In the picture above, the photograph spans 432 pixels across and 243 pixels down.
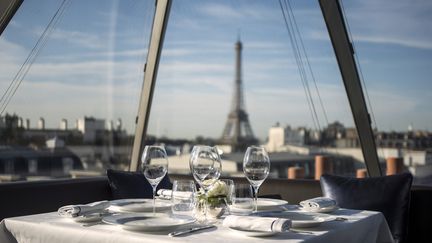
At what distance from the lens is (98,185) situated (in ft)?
15.4

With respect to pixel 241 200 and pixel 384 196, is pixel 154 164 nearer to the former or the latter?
pixel 241 200

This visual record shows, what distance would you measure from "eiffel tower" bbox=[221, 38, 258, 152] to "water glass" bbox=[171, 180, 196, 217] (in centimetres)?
3286

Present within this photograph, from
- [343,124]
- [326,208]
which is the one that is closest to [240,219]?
[326,208]

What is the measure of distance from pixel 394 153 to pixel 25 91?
369 inches

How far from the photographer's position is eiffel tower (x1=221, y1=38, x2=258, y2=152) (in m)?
35.7

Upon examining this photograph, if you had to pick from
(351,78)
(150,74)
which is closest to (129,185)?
(150,74)

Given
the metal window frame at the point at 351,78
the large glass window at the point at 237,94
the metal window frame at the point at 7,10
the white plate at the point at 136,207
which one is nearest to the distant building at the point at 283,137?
the large glass window at the point at 237,94

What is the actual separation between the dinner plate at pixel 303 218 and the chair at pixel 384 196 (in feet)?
4.51

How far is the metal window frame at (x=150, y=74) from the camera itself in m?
6.58

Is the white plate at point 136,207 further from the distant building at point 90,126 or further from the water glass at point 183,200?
the distant building at point 90,126

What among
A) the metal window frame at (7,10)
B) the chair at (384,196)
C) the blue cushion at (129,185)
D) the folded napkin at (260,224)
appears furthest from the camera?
the metal window frame at (7,10)

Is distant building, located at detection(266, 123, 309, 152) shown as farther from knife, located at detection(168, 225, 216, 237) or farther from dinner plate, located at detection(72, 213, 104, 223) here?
knife, located at detection(168, 225, 216, 237)

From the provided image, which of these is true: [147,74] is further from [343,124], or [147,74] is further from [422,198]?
[343,124]

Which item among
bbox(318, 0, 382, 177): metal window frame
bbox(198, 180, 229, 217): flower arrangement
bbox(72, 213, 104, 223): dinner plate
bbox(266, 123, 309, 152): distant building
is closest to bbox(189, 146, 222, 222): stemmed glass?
bbox(198, 180, 229, 217): flower arrangement
